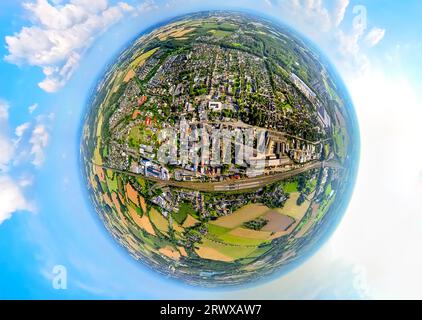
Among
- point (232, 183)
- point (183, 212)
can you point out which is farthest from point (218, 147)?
point (183, 212)

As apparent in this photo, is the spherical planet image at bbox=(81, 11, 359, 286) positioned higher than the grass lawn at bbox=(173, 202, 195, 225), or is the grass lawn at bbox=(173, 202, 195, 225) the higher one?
the spherical planet image at bbox=(81, 11, 359, 286)

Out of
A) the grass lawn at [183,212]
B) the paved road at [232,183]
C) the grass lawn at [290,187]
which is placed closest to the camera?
the paved road at [232,183]

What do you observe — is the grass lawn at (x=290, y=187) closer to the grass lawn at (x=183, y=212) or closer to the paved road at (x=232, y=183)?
the paved road at (x=232, y=183)

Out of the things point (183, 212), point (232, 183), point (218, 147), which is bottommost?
point (183, 212)

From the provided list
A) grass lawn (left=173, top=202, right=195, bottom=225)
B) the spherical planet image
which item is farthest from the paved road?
grass lawn (left=173, top=202, right=195, bottom=225)

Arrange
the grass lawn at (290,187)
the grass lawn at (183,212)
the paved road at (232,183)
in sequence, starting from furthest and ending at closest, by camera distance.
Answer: the grass lawn at (290,187)
the grass lawn at (183,212)
the paved road at (232,183)

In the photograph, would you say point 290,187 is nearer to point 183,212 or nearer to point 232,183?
point 232,183

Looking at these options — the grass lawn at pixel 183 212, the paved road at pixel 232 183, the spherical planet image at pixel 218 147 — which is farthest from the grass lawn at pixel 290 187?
the grass lawn at pixel 183 212

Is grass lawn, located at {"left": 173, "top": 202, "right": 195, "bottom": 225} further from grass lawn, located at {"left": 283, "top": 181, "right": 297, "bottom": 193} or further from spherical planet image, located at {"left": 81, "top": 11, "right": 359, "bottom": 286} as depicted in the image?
grass lawn, located at {"left": 283, "top": 181, "right": 297, "bottom": 193}

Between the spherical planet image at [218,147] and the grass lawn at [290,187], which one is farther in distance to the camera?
the grass lawn at [290,187]
